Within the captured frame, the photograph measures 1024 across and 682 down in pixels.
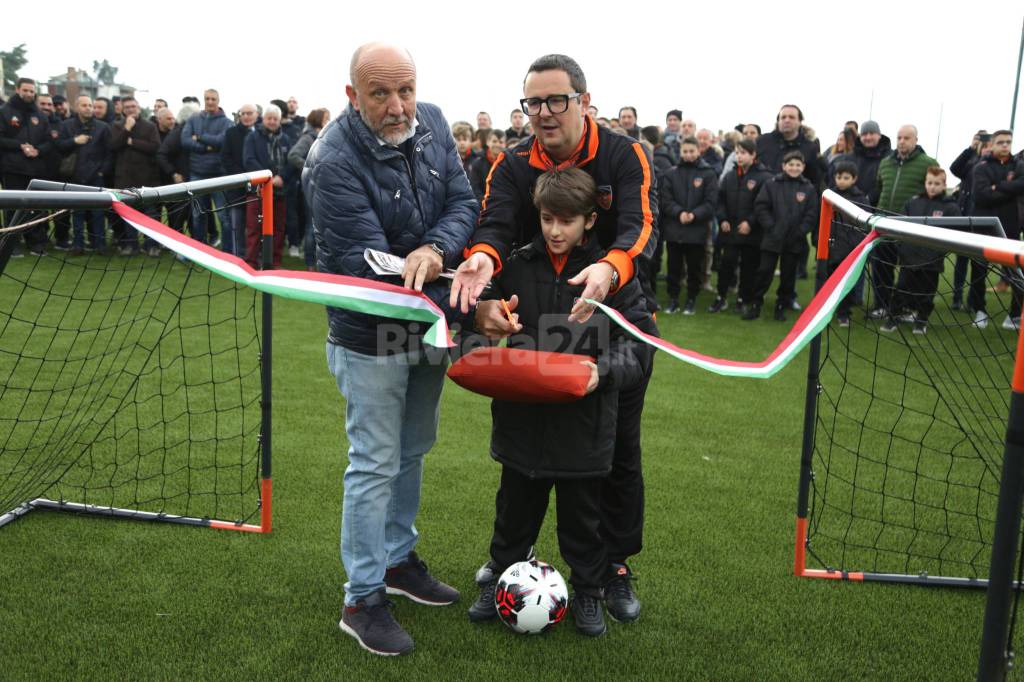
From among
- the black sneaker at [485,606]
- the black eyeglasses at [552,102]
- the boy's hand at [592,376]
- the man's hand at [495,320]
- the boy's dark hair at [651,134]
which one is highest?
the boy's dark hair at [651,134]

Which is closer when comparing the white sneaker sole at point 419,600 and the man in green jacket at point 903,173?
the white sneaker sole at point 419,600

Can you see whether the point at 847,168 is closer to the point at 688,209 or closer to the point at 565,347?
the point at 688,209

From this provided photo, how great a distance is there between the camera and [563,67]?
8.88 feet

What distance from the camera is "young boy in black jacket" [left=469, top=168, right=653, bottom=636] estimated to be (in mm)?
2789

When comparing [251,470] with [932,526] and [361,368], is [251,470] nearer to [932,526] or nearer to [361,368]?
[361,368]

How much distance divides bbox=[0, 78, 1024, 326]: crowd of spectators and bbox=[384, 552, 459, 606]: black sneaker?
6.55 m

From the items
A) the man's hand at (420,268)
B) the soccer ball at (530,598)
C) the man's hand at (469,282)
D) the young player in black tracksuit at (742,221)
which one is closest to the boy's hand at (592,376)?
the man's hand at (469,282)

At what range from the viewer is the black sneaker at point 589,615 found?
3.07 m

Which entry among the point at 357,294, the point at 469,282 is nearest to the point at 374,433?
the point at 357,294

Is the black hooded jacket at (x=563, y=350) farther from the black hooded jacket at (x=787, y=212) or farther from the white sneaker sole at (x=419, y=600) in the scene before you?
the black hooded jacket at (x=787, y=212)

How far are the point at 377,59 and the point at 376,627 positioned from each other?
191 centimetres

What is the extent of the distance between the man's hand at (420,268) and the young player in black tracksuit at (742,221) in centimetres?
761

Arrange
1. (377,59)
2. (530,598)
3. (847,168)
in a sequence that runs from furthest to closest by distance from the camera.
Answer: (847,168), (530,598), (377,59)

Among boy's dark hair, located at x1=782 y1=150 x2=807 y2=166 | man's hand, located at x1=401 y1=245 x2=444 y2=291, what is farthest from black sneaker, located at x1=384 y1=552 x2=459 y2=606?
boy's dark hair, located at x1=782 y1=150 x2=807 y2=166
